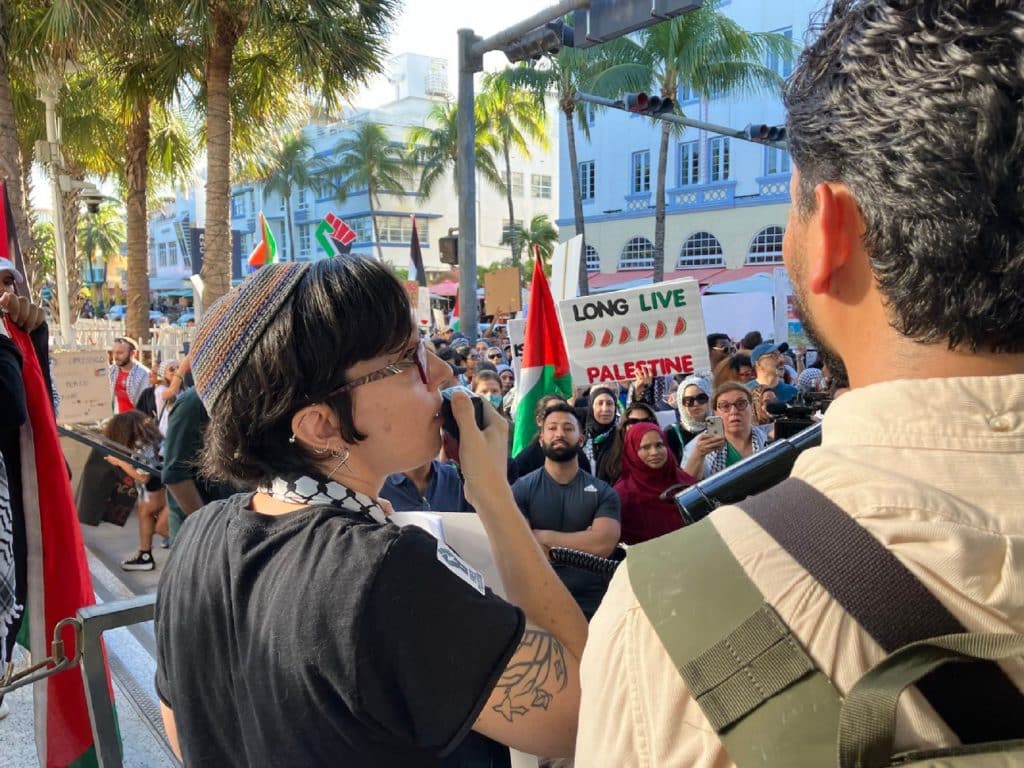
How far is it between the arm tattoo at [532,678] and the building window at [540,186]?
6082 centimetres

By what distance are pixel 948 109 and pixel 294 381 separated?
1.00 m

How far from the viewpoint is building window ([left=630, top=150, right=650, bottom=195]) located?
111 feet

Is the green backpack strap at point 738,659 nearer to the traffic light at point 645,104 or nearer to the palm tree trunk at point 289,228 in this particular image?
the traffic light at point 645,104

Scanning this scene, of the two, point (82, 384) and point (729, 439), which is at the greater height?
point (82, 384)

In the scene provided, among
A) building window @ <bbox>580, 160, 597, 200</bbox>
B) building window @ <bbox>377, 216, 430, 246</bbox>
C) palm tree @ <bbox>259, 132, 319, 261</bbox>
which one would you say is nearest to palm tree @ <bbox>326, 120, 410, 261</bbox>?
palm tree @ <bbox>259, 132, 319, 261</bbox>

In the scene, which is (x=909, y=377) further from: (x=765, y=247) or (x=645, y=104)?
(x=765, y=247)

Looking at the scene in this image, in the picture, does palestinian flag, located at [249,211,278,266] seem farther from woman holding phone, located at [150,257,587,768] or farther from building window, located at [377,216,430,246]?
building window, located at [377,216,430,246]

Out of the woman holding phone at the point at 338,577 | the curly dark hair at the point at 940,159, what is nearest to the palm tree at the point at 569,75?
the woman holding phone at the point at 338,577

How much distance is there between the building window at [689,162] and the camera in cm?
3156

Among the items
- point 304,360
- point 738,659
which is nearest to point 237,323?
point 304,360

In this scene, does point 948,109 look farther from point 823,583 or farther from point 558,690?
point 558,690

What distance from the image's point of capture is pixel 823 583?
2.10ft

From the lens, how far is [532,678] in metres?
1.22

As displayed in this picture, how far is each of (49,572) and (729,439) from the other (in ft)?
13.8
